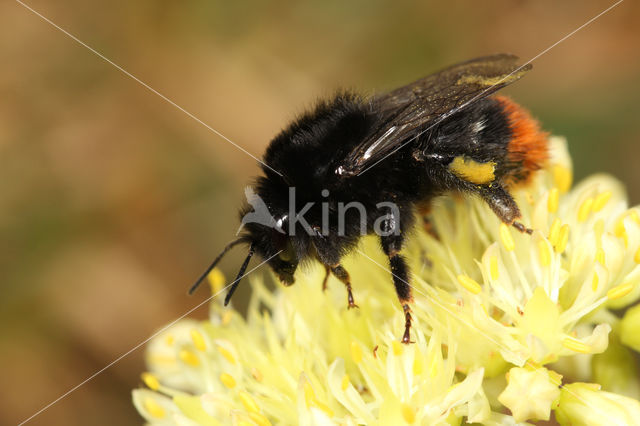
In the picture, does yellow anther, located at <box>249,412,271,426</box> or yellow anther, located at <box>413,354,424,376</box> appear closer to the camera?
yellow anther, located at <box>413,354,424,376</box>

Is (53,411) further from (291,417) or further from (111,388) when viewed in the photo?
(291,417)

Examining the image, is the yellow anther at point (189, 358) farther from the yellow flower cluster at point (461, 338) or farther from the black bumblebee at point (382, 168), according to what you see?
the black bumblebee at point (382, 168)

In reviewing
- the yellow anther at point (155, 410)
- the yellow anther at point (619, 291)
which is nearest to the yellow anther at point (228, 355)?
the yellow anther at point (155, 410)

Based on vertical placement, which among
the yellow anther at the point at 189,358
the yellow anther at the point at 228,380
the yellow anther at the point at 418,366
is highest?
the yellow anther at the point at 189,358

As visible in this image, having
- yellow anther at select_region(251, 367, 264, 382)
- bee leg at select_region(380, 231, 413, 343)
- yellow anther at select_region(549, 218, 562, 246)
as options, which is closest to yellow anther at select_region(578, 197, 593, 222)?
yellow anther at select_region(549, 218, 562, 246)

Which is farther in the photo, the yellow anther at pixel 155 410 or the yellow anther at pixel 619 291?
the yellow anther at pixel 155 410

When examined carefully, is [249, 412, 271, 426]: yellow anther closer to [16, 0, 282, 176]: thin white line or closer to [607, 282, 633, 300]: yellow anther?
[607, 282, 633, 300]: yellow anther
